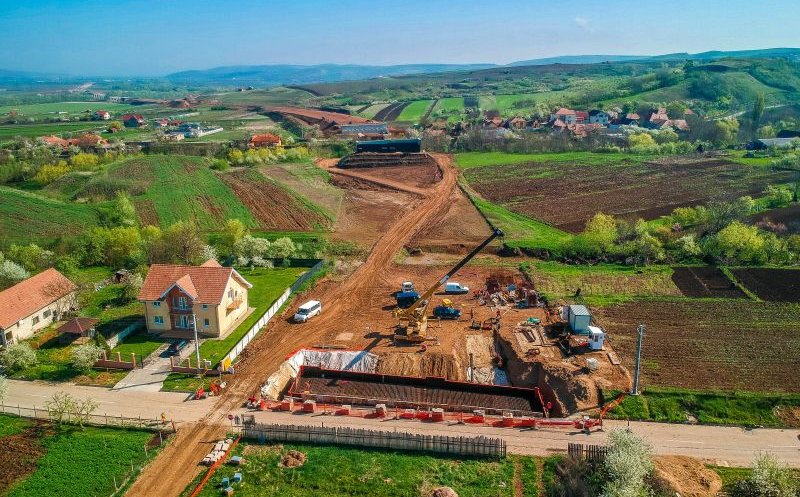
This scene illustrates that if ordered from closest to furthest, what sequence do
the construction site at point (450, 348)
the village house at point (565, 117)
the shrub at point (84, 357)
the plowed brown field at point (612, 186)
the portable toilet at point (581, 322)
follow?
the construction site at point (450, 348) → the shrub at point (84, 357) → the portable toilet at point (581, 322) → the plowed brown field at point (612, 186) → the village house at point (565, 117)

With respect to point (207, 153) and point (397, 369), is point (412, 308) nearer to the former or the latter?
point (397, 369)

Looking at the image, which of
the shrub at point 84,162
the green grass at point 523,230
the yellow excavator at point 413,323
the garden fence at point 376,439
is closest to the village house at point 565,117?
the green grass at point 523,230

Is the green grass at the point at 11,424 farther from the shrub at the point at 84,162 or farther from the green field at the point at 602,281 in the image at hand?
the shrub at the point at 84,162

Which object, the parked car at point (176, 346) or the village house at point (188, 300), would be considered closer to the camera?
the parked car at point (176, 346)

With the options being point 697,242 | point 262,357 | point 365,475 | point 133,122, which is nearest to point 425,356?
point 262,357

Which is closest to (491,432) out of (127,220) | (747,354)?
(747,354)

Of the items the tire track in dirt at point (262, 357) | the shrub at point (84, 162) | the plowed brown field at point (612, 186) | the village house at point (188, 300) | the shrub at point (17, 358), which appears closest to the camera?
the tire track in dirt at point (262, 357)

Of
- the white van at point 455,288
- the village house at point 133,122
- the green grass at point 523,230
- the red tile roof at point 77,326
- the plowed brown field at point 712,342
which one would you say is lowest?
the plowed brown field at point 712,342
